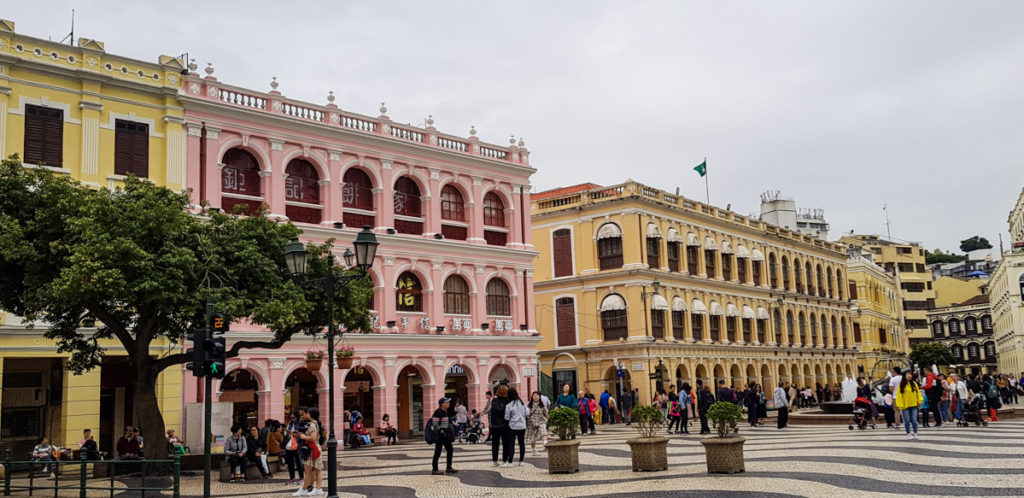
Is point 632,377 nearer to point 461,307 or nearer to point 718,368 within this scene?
point 718,368

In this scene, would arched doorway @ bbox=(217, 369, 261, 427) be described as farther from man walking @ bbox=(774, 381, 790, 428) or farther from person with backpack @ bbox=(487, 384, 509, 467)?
man walking @ bbox=(774, 381, 790, 428)

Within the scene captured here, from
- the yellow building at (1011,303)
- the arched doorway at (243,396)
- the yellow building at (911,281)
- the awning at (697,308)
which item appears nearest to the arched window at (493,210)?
the arched doorway at (243,396)

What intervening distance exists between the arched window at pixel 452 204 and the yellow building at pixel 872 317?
43.9 meters

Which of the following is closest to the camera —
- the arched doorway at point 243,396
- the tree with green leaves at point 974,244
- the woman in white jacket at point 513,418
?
the woman in white jacket at point 513,418

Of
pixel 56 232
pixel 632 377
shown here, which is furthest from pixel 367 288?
pixel 632 377

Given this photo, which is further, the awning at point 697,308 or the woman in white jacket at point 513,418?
the awning at point 697,308

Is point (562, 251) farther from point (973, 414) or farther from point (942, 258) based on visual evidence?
point (942, 258)

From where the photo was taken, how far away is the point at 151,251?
19.5 metres

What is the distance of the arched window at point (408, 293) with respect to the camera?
35562mm

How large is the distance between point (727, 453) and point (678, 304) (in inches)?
1322

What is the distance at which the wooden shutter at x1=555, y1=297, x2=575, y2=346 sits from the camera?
48.7m

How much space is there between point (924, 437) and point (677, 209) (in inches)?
1133

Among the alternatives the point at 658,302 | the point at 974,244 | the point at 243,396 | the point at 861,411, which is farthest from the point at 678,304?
the point at 974,244

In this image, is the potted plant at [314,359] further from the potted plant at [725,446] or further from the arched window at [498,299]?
the potted plant at [725,446]
